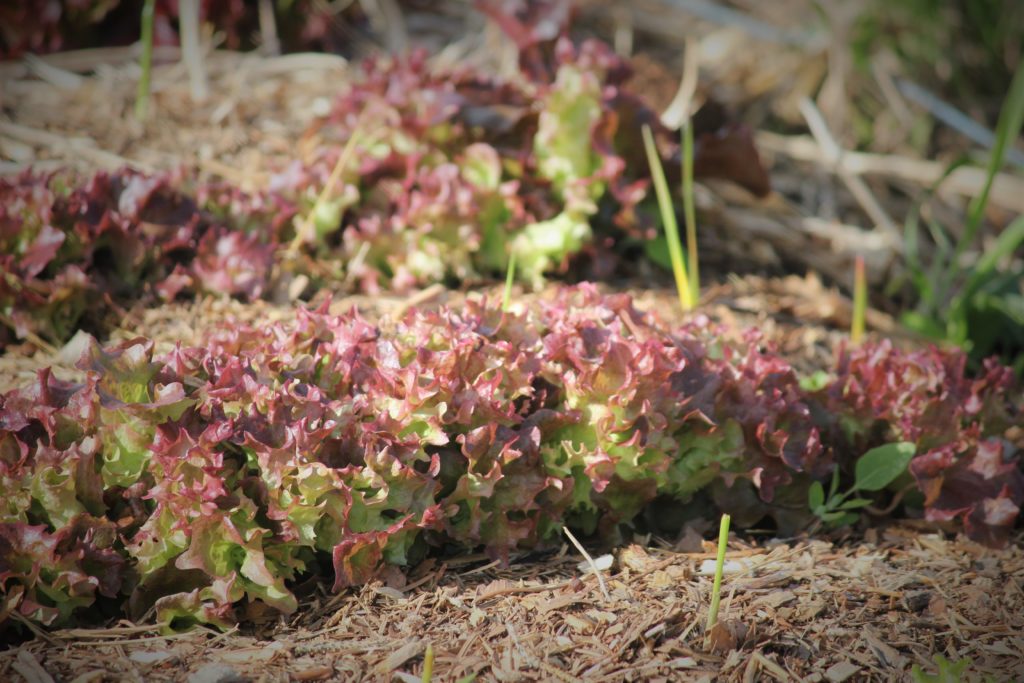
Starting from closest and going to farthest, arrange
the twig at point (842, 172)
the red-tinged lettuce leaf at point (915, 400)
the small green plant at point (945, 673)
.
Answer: the small green plant at point (945, 673) → the red-tinged lettuce leaf at point (915, 400) → the twig at point (842, 172)

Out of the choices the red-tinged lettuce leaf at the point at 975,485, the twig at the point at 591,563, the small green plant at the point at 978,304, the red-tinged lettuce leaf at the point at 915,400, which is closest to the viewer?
the twig at the point at 591,563

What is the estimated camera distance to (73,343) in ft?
8.29

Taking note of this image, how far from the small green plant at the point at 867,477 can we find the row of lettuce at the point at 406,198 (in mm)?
1165

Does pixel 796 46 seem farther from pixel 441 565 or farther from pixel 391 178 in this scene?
pixel 441 565

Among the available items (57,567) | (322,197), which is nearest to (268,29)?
(322,197)

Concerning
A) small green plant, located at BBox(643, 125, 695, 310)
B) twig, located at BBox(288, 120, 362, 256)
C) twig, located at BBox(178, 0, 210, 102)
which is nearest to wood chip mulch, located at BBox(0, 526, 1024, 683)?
small green plant, located at BBox(643, 125, 695, 310)

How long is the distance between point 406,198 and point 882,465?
1752 mm

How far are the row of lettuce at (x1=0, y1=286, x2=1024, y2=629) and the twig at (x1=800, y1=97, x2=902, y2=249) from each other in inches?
65.7

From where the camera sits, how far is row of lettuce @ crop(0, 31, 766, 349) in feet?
9.14

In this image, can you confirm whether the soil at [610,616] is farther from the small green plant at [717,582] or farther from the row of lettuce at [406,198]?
the row of lettuce at [406,198]

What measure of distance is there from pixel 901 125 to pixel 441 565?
13.0 ft

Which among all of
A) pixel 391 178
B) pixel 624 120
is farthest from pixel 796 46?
pixel 391 178

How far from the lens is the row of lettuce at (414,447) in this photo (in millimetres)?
1896

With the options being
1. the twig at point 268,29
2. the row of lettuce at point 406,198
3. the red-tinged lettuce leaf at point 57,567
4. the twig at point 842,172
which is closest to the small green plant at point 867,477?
the row of lettuce at point 406,198
